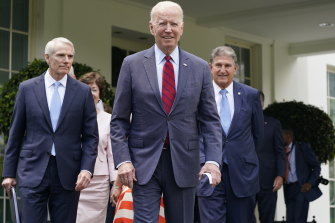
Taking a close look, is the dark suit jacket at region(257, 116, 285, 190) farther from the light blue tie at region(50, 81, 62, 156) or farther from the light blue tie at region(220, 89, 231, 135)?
the light blue tie at region(50, 81, 62, 156)

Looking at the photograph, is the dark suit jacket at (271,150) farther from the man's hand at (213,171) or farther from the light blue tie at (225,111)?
the man's hand at (213,171)

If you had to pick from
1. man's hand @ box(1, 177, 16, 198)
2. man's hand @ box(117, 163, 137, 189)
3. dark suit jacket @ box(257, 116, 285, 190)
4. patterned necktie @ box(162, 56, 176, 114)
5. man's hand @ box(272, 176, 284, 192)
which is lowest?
man's hand @ box(272, 176, 284, 192)

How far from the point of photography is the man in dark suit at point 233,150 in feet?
21.5

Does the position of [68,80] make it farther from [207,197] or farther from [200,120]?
[207,197]

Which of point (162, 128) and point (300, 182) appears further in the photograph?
point (300, 182)

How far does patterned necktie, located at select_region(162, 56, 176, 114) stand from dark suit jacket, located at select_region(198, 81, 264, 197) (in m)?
1.93

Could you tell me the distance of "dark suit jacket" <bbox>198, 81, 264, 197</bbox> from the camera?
6562mm

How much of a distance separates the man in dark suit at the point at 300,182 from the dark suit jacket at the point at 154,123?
732 centimetres

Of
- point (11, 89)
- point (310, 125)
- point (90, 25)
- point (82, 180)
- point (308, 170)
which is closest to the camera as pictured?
point (82, 180)

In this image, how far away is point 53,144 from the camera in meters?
5.30

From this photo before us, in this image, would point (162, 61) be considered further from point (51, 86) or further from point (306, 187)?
point (306, 187)

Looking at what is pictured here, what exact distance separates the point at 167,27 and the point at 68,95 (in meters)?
1.25

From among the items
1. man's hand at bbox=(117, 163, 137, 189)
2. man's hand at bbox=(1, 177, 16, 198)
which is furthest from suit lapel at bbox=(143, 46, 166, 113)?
man's hand at bbox=(1, 177, 16, 198)

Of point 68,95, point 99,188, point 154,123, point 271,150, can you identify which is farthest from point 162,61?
point 271,150
